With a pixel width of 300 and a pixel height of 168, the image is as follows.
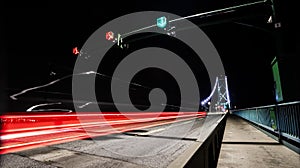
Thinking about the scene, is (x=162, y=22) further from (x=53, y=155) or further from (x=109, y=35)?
(x=53, y=155)

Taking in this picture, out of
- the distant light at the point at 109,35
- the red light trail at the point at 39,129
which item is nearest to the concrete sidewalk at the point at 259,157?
the red light trail at the point at 39,129

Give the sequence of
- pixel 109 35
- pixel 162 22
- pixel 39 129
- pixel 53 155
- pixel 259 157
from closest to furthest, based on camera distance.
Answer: pixel 259 157 < pixel 53 155 < pixel 39 129 < pixel 162 22 < pixel 109 35

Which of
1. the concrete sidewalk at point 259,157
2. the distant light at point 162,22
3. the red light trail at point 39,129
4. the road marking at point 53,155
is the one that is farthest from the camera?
the distant light at point 162,22

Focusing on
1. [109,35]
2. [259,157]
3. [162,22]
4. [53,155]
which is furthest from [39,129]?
[259,157]

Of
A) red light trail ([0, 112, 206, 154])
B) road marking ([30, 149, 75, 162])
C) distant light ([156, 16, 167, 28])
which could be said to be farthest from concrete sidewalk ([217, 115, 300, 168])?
distant light ([156, 16, 167, 28])

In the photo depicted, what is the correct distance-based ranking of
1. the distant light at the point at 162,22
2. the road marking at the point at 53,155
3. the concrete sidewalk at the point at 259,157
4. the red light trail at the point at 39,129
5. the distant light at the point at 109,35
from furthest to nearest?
the distant light at the point at 109,35 → the distant light at the point at 162,22 → the red light trail at the point at 39,129 → the road marking at the point at 53,155 → the concrete sidewalk at the point at 259,157

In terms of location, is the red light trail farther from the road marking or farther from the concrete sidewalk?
the concrete sidewalk

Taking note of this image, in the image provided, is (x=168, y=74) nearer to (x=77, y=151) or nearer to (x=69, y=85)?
(x=69, y=85)

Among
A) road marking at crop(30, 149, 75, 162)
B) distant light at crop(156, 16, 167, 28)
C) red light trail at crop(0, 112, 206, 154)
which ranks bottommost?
road marking at crop(30, 149, 75, 162)

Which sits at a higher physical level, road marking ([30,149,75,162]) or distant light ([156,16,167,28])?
distant light ([156,16,167,28])

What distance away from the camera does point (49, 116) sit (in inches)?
353

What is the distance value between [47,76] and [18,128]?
20394mm

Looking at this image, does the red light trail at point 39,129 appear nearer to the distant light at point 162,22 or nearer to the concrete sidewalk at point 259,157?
the concrete sidewalk at point 259,157

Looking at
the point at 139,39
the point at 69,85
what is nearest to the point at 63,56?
the point at 69,85
